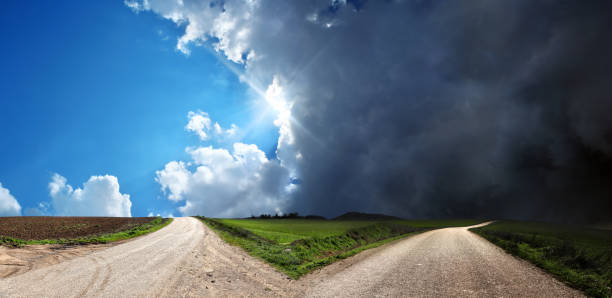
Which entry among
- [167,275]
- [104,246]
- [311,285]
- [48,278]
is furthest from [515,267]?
[104,246]

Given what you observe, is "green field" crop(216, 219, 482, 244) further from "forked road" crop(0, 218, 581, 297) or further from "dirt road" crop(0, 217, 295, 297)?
"forked road" crop(0, 218, 581, 297)

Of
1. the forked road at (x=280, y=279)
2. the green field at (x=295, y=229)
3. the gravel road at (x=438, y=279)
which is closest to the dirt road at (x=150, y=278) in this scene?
the forked road at (x=280, y=279)

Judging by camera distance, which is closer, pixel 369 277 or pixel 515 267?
pixel 369 277

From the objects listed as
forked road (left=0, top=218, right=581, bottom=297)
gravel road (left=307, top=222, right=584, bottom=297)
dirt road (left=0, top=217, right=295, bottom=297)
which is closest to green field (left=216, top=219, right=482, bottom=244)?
Answer: dirt road (left=0, top=217, right=295, bottom=297)

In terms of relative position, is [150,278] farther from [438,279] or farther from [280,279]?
[438,279]

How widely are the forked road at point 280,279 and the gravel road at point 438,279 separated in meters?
0.03

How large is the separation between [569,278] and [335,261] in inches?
400

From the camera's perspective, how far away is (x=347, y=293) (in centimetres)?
891

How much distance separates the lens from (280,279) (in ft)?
38.2

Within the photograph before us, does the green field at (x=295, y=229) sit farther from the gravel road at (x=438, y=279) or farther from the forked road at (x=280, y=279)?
the gravel road at (x=438, y=279)

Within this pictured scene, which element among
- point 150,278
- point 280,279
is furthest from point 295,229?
point 150,278

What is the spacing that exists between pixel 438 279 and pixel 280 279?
6548mm

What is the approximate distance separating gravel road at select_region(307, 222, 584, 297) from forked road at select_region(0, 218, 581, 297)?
29 millimetres

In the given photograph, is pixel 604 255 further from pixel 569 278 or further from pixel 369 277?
pixel 369 277
